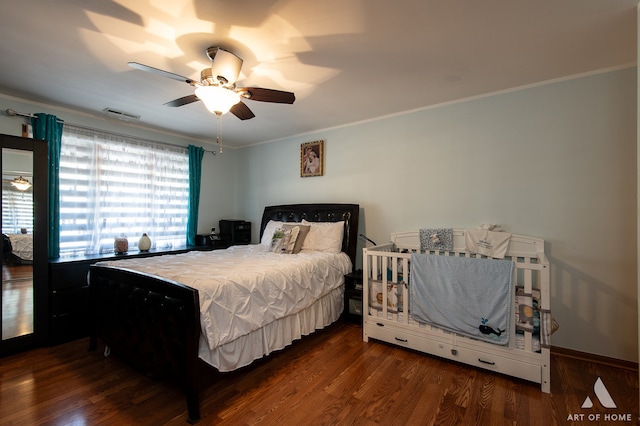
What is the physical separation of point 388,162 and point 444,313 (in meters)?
1.83

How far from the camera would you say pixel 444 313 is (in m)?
2.43

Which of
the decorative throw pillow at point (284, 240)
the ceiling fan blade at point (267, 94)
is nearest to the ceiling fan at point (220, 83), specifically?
the ceiling fan blade at point (267, 94)

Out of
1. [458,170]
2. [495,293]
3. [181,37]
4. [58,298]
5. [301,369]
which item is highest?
[181,37]

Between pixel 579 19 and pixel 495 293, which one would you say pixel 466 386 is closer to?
pixel 495 293

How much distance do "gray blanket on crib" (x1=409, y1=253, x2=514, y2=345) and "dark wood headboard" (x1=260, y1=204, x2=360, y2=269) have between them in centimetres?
109

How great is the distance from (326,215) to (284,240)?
744 mm

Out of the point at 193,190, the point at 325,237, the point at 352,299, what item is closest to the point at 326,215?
the point at 325,237

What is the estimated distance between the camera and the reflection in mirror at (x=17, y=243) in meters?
2.56

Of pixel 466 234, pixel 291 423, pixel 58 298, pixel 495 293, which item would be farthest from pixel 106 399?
pixel 466 234

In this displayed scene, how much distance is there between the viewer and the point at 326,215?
3.88 metres

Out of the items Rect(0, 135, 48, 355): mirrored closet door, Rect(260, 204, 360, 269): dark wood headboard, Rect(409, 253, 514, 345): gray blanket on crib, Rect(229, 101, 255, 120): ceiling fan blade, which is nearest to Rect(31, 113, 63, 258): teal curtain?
Rect(0, 135, 48, 355): mirrored closet door

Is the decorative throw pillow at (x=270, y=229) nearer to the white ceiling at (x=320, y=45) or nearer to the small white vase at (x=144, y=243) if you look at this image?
the small white vase at (x=144, y=243)

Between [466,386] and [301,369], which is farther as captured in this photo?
[301,369]

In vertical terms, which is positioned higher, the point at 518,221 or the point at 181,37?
the point at 181,37
